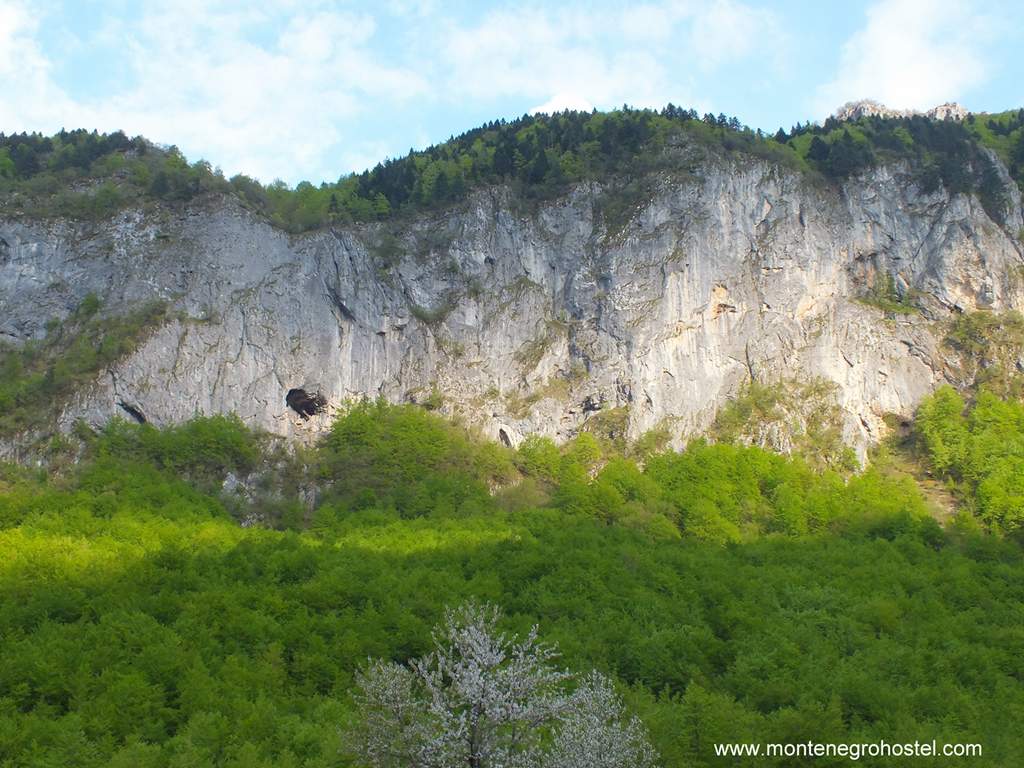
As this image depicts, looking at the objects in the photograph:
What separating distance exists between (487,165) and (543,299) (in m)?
13.6

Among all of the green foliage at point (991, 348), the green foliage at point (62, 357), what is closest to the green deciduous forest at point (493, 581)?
the green foliage at point (991, 348)

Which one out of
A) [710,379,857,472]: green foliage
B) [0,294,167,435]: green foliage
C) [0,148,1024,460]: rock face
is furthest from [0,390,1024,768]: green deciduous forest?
[0,294,167,435]: green foliage

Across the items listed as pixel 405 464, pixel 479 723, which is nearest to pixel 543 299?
pixel 405 464

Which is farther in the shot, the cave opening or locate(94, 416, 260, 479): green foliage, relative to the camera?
the cave opening

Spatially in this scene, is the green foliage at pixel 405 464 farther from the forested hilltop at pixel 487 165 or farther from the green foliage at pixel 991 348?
the green foliage at pixel 991 348

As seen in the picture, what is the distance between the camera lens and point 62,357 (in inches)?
2285

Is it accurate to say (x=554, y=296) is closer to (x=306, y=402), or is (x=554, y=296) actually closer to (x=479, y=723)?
(x=306, y=402)

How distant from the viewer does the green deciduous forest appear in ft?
88.6

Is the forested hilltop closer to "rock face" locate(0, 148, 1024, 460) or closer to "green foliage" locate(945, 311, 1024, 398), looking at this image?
"rock face" locate(0, 148, 1024, 460)

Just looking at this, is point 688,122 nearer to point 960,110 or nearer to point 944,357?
point 944,357

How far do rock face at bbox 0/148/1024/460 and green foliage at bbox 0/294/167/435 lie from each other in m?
1.04

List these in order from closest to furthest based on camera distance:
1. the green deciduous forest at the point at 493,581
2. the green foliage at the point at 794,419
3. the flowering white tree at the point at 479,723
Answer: the flowering white tree at the point at 479,723, the green deciduous forest at the point at 493,581, the green foliage at the point at 794,419

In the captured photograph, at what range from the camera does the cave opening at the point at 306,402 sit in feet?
198

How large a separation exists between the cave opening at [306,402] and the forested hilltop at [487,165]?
41.9 ft
